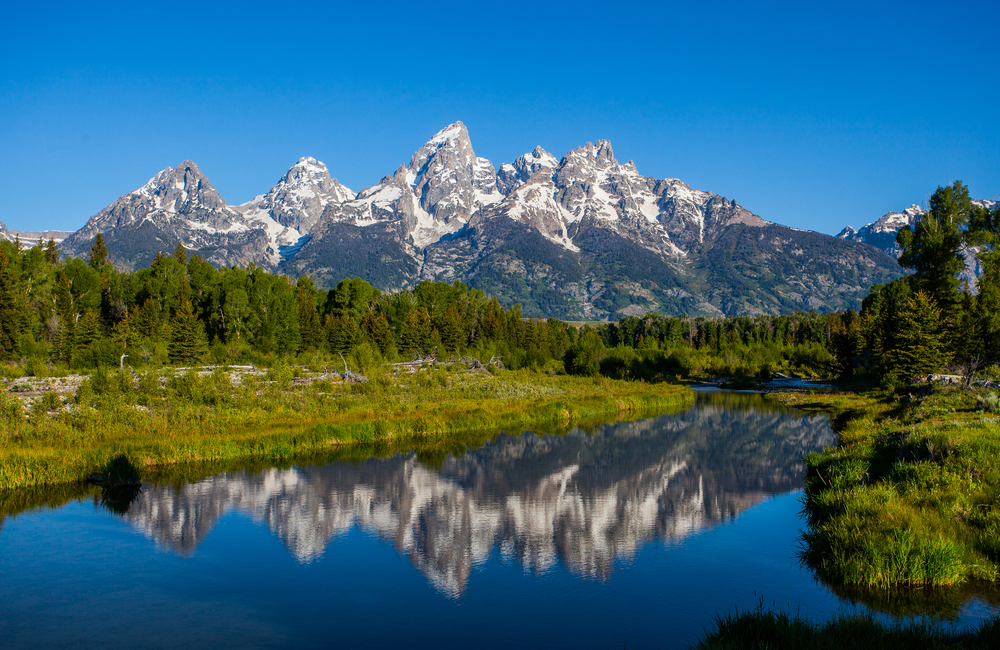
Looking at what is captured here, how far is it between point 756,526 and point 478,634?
1353cm

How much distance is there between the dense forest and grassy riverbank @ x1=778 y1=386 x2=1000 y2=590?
110ft

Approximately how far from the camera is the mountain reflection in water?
2159 centimetres

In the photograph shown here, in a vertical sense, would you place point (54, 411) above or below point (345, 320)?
below

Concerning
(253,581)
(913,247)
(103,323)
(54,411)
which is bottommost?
(253,581)

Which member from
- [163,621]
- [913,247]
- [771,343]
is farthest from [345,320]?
[771,343]

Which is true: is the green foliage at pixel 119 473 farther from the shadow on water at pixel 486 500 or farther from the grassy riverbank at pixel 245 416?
the grassy riverbank at pixel 245 416

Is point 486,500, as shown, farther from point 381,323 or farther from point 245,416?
point 381,323

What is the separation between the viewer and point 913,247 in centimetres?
6625

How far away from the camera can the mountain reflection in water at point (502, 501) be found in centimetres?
2159

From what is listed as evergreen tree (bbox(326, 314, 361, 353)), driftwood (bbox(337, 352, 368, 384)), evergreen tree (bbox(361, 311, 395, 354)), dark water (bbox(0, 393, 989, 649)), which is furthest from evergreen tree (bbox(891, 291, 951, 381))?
evergreen tree (bbox(326, 314, 361, 353))

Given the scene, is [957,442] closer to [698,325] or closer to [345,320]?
[345,320]

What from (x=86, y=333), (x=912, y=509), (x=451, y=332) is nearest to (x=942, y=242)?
(x=912, y=509)

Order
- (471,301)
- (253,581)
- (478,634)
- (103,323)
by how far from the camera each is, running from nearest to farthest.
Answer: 1. (478,634)
2. (253,581)
3. (103,323)
4. (471,301)

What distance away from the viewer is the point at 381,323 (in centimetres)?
8938
